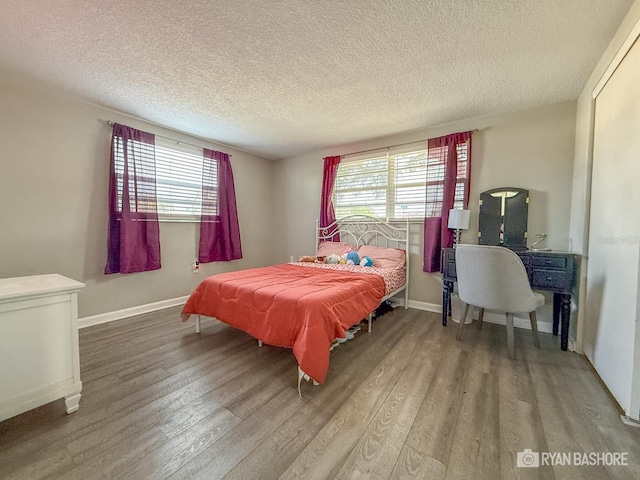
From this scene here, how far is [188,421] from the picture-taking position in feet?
4.49


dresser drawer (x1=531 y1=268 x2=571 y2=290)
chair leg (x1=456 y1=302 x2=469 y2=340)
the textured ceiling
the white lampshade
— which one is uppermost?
the textured ceiling

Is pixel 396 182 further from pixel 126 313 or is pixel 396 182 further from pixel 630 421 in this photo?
pixel 126 313

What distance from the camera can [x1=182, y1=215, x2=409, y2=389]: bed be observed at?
1.66 metres

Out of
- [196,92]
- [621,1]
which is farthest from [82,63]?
[621,1]

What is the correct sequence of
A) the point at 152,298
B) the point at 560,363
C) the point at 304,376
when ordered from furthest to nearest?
the point at 152,298 → the point at 560,363 → the point at 304,376

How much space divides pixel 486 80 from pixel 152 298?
435 cm

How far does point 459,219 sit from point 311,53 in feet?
7.19

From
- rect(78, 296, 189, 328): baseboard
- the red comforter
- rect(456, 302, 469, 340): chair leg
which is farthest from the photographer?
rect(78, 296, 189, 328): baseboard

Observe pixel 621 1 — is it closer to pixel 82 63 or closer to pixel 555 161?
pixel 555 161

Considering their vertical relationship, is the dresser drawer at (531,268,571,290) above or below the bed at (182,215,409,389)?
above

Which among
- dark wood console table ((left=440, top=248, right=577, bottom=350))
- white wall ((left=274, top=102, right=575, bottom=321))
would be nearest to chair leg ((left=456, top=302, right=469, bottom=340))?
dark wood console table ((left=440, top=248, right=577, bottom=350))

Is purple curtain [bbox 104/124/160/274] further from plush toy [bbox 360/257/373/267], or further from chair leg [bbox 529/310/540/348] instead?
chair leg [bbox 529/310/540/348]

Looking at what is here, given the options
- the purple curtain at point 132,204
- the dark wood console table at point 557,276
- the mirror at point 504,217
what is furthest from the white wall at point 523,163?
the purple curtain at point 132,204

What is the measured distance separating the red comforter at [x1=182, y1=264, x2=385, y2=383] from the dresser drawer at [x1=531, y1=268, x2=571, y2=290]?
1366mm
